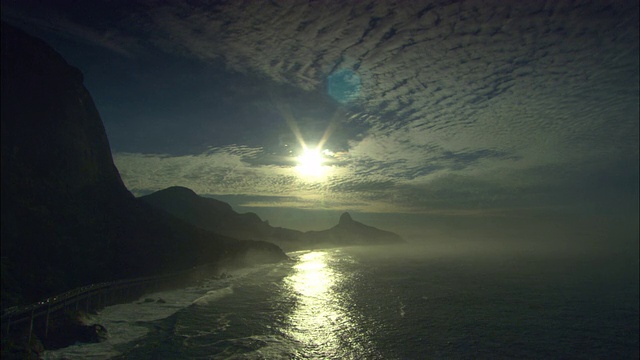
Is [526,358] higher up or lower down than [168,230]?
lower down

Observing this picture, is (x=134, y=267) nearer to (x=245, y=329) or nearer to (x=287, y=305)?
(x=287, y=305)

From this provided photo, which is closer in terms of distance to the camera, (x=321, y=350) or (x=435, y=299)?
(x=321, y=350)

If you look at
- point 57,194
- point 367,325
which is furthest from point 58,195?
point 367,325

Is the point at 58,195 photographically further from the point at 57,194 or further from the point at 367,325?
the point at 367,325

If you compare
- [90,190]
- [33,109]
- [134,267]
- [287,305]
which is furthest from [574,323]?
[33,109]

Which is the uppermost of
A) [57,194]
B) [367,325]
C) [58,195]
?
[57,194]

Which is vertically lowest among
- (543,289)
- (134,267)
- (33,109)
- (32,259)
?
(543,289)

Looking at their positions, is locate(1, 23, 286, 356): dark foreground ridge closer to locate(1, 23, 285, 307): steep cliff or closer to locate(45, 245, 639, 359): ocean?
locate(1, 23, 285, 307): steep cliff
